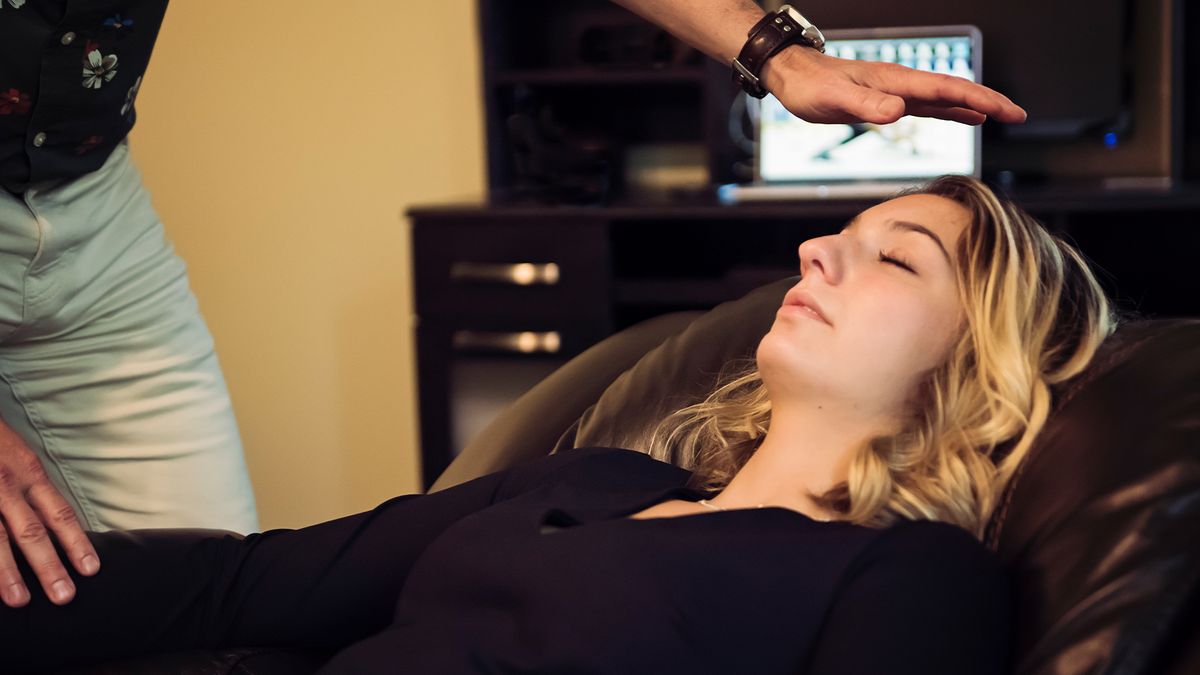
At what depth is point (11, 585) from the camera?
4.11ft

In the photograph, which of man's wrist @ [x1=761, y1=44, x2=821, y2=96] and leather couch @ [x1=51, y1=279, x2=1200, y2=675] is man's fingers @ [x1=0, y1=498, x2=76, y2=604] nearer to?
leather couch @ [x1=51, y1=279, x2=1200, y2=675]

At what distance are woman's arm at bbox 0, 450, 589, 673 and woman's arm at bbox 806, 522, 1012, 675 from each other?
41 centimetres

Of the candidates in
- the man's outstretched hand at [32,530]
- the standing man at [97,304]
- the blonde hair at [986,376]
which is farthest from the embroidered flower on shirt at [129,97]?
the blonde hair at [986,376]

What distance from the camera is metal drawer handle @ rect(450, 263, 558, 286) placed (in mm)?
2674

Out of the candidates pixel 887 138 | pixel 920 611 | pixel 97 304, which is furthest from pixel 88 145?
pixel 887 138

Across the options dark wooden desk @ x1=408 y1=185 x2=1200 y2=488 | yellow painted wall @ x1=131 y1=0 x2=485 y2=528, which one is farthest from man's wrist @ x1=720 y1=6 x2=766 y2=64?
yellow painted wall @ x1=131 y1=0 x2=485 y2=528

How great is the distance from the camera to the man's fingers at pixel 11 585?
49.3 inches

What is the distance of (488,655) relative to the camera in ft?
3.47

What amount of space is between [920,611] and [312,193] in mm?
2634

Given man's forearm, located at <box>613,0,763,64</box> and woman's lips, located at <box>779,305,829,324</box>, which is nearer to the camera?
woman's lips, located at <box>779,305,829,324</box>

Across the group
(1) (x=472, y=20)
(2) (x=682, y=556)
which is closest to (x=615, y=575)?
(2) (x=682, y=556)

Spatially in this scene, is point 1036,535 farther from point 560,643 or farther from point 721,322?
point 721,322

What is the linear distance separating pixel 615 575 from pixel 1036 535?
348 mm

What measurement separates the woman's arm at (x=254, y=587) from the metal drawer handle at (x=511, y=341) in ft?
4.40
